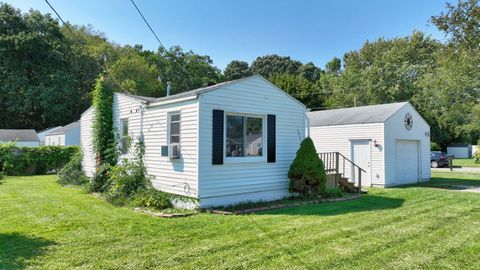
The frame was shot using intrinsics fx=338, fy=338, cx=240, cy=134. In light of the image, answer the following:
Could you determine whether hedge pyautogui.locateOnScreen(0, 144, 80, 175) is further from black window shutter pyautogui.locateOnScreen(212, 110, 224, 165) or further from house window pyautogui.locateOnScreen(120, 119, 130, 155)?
black window shutter pyautogui.locateOnScreen(212, 110, 224, 165)

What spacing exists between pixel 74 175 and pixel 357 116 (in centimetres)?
1311

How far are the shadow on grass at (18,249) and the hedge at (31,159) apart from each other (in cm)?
1339

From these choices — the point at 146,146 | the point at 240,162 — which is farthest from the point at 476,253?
the point at 146,146

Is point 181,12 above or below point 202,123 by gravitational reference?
above

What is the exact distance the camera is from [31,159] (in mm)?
19344

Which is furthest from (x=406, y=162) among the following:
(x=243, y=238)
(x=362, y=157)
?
(x=243, y=238)

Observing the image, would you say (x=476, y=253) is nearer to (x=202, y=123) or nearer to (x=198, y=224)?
(x=198, y=224)

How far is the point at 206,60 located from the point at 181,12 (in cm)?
3549

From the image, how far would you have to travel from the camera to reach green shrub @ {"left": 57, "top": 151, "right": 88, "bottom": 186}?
13719mm

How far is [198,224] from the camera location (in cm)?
687

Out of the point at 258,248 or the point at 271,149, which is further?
the point at 271,149

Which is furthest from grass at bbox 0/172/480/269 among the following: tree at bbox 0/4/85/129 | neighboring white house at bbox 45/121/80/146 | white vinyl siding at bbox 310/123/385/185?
tree at bbox 0/4/85/129

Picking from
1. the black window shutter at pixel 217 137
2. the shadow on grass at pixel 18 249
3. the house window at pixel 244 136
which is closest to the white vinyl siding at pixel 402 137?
the house window at pixel 244 136

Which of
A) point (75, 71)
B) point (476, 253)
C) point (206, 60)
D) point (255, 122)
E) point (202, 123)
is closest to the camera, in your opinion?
point (476, 253)
